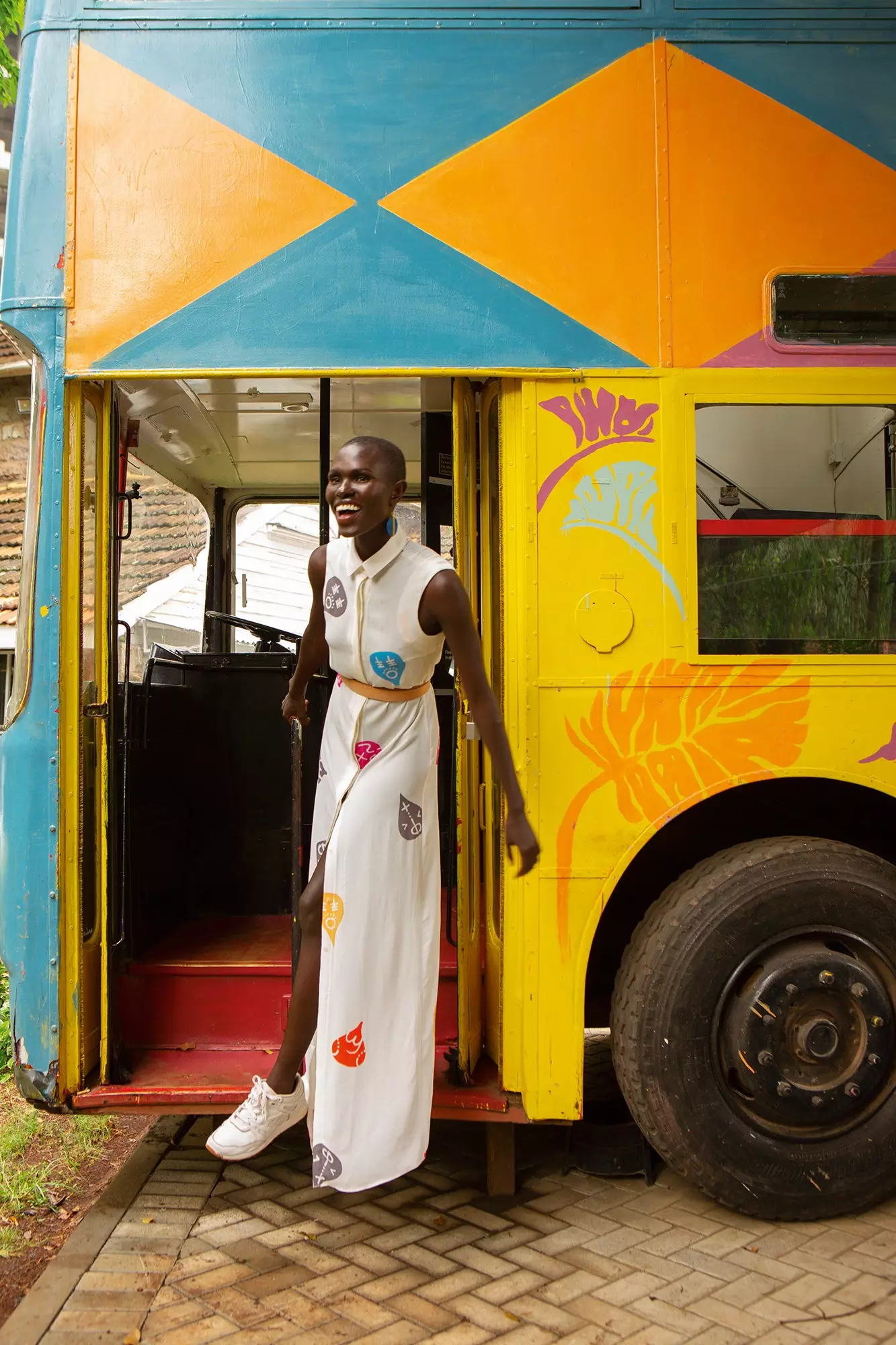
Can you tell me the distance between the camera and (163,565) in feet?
14.8

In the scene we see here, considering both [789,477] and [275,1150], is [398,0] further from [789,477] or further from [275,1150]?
[275,1150]

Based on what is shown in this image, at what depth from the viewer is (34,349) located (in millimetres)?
2883

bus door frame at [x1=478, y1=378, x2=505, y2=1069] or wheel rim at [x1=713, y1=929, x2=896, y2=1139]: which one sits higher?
bus door frame at [x1=478, y1=378, x2=505, y2=1069]

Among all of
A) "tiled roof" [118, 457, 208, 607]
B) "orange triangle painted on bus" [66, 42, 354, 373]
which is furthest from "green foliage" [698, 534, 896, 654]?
"tiled roof" [118, 457, 208, 607]

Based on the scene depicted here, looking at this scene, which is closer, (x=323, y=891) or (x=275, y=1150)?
(x=323, y=891)

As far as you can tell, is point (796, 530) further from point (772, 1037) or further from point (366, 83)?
point (366, 83)

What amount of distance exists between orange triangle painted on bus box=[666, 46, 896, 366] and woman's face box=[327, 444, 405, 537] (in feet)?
3.15

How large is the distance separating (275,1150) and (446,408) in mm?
2709

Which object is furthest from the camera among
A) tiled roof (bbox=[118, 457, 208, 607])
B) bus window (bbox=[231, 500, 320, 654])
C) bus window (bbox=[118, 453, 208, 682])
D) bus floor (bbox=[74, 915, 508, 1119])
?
bus window (bbox=[231, 500, 320, 654])

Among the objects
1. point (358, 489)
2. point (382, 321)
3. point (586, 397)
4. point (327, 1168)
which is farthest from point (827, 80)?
point (327, 1168)

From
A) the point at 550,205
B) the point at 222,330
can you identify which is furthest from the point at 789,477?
the point at 222,330

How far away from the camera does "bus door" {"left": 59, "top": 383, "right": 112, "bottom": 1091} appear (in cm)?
288

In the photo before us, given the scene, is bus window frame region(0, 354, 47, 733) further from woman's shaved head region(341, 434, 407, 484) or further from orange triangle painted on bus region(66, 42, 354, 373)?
woman's shaved head region(341, 434, 407, 484)

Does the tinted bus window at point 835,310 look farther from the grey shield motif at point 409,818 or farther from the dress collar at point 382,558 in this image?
the grey shield motif at point 409,818
